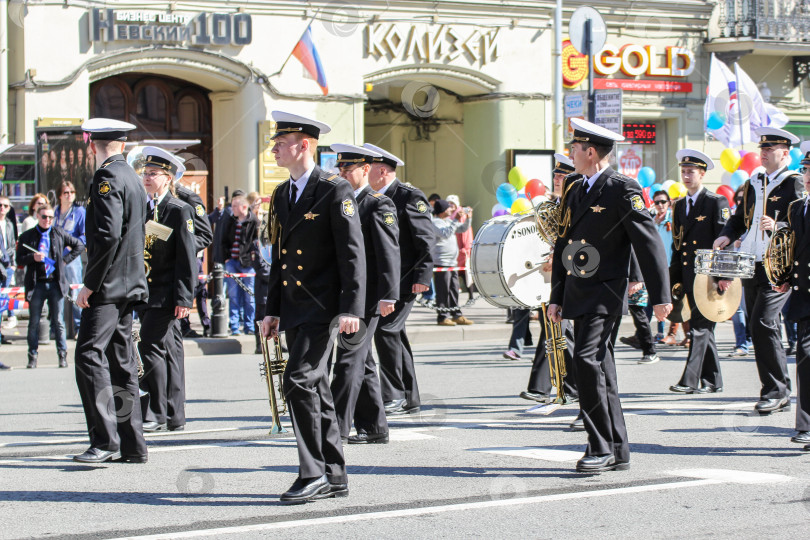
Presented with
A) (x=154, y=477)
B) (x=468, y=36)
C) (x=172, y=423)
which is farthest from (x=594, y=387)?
(x=468, y=36)

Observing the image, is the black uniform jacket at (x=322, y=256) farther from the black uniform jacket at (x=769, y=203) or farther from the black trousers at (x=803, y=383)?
the black uniform jacket at (x=769, y=203)

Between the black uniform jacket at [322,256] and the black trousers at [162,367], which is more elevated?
the black uniform jacket at [322,256]

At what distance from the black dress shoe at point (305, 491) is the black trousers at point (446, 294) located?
11.3 metres

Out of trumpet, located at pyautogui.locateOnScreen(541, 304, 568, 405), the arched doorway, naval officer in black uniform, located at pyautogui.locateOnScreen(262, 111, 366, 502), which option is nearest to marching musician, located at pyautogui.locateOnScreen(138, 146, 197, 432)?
naval officer in black uniform, located at pyautogui.locateOnScreen(262, 111, 366, 502)

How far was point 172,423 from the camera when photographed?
8797 mm

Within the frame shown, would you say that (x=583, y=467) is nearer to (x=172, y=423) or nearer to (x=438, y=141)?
(x=172, y=423)

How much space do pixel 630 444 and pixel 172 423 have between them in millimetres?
3201

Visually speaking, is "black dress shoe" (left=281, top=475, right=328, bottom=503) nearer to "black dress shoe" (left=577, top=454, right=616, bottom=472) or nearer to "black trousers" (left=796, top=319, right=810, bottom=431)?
"black dress shoe" (left=577, top=454, right=616, bottom=472)

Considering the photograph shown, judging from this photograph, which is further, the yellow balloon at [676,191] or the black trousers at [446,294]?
the yellow balloon at [676,191]

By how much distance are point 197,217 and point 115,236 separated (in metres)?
2.39

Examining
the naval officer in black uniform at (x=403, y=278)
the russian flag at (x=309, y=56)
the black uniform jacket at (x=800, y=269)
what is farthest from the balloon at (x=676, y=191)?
the black uniform jacket at (x=800, y=269)

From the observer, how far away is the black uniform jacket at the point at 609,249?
23.1 ft

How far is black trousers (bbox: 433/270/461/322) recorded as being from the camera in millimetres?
17500

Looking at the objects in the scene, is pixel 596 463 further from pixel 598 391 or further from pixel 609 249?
pixel 609 249
